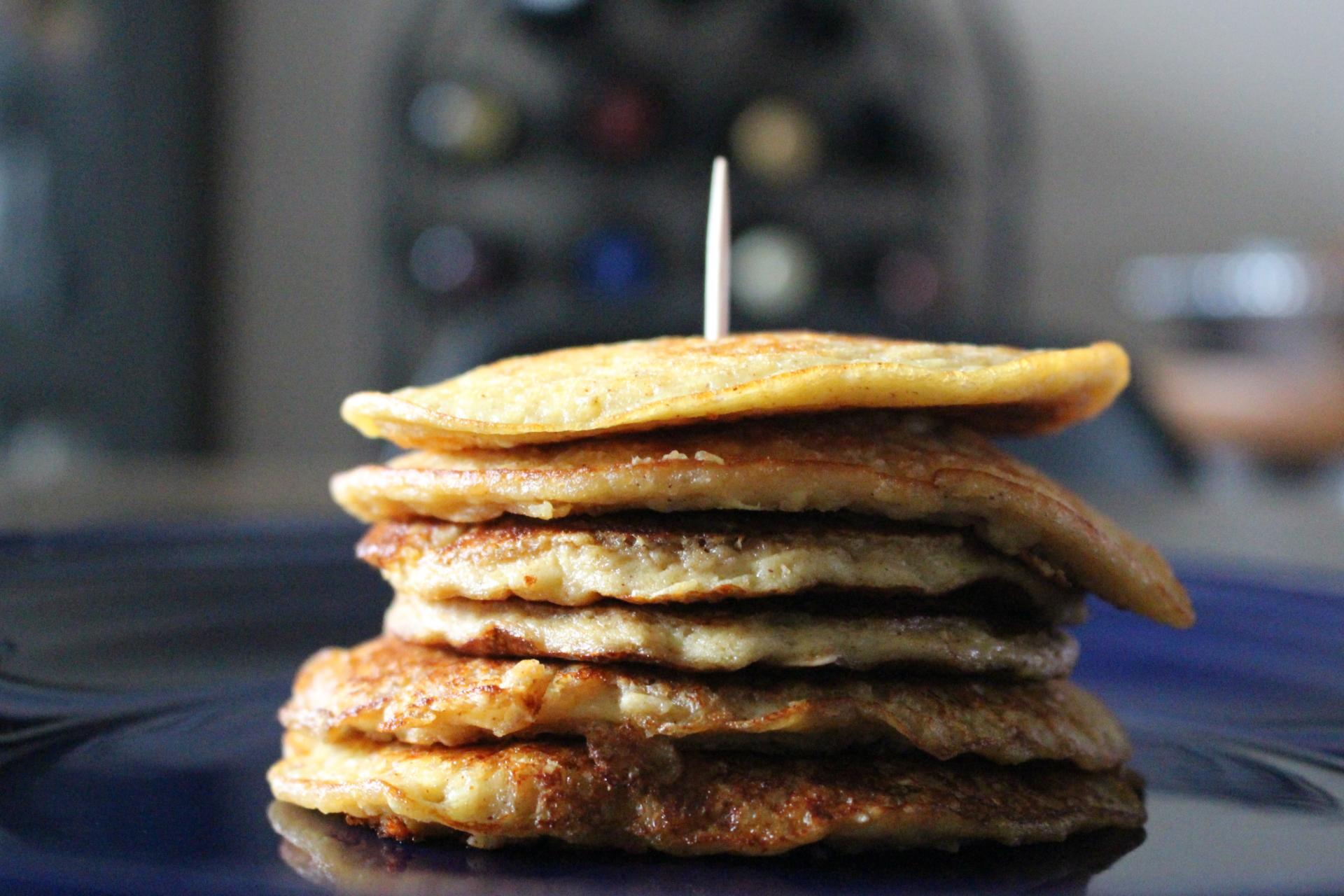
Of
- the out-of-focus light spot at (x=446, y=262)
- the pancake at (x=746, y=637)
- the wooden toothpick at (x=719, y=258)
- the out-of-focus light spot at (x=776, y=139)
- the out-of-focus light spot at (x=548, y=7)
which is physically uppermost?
the out-of-focus light spot at (x=548, y=7)

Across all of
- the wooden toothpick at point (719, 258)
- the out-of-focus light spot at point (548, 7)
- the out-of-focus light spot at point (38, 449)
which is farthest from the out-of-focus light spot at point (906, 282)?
the wooden toothpick at point (719, 258)

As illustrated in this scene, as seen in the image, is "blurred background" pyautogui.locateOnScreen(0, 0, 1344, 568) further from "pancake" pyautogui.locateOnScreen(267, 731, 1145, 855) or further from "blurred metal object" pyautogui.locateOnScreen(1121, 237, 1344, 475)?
"pancake" pyautogui.locateOnScreen(267, 731, 1145, 855)

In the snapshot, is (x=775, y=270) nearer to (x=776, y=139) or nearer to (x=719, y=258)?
(x=776, y=139)

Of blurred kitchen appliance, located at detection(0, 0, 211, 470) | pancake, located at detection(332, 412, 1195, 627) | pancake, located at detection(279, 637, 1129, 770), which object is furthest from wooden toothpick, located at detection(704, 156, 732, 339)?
blurred kitchen appliance, located at detection(0, 0, 211, 470)

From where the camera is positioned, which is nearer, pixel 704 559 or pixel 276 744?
pixel 704 559

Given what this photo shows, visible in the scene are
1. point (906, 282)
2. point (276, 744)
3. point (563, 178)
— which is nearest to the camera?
point (276, 744)

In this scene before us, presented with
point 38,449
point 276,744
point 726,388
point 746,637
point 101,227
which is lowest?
point 38,449

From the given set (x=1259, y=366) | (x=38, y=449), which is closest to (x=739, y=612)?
(x=1259, y=366)

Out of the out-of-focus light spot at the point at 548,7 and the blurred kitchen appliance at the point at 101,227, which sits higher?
the out-of-focus light spot at the point at 548,7

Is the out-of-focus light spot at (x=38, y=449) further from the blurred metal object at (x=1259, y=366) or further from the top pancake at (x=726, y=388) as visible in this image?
the top pancake at (x=726, y=388)
